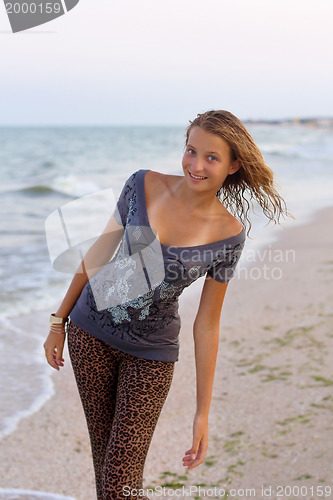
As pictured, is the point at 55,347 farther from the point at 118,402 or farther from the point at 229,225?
the point at 229,225

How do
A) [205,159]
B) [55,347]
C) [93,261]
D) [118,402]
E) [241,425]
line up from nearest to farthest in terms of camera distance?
[205,159] → [118,402] → [93,261] → [55,347] → [241,425]

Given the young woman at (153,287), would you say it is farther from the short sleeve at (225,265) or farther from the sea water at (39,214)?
the sea water at (39,214)

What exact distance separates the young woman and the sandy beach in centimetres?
136

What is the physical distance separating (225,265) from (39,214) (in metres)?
12.0

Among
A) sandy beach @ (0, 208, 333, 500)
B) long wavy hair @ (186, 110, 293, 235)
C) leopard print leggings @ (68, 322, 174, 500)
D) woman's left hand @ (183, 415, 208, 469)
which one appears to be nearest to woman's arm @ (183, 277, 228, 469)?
woman's left hand @ (183, 415, 208, 469)

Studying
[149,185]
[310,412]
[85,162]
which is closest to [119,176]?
[85,162]

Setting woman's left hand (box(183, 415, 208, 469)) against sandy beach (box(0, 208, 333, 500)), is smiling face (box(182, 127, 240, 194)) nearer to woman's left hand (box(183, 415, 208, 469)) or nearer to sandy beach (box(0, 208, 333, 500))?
woman's left hand (box(183, 415, 208, 469))

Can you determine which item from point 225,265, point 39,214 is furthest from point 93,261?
point 39,214

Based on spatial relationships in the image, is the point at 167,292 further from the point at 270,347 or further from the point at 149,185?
the point at 270,347

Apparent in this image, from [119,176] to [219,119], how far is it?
→ 68.5 ft

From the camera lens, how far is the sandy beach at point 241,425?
345 cm

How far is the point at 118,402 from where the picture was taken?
223 cm

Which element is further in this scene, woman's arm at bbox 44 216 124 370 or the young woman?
woman's arm at bbox 44 216 124 370

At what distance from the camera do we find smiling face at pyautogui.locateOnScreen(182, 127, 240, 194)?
6.92 ft
